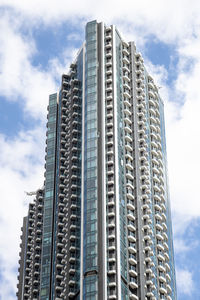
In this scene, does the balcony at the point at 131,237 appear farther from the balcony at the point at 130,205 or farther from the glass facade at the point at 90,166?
the glass facade at the point at 90,166

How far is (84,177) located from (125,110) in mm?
17031

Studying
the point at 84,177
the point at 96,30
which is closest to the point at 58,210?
the point at 84,177

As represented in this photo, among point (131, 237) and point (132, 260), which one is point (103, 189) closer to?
point (131, 237)

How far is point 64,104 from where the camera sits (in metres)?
147

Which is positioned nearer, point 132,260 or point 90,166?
point 132,260

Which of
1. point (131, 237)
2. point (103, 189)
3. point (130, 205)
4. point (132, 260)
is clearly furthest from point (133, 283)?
point (103, 189)

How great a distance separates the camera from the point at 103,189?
400 ft

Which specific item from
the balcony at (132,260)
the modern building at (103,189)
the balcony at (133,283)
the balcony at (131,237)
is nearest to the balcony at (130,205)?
the modern building at (103,189)

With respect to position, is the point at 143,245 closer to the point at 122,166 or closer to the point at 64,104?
the point at 122,166

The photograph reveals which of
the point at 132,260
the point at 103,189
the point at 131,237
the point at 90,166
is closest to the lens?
the point at 132,260

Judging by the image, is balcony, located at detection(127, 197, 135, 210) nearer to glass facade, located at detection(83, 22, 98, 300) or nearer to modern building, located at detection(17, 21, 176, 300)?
modern building, located at detection(17, 21, 176, 300)

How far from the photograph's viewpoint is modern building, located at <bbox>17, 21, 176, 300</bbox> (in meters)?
117

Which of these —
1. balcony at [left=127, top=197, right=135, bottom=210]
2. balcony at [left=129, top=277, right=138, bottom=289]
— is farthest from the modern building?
balcony at [left=129, top=277, right=138, bottom=289]

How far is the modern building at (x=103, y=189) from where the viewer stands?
11712 centimetres
